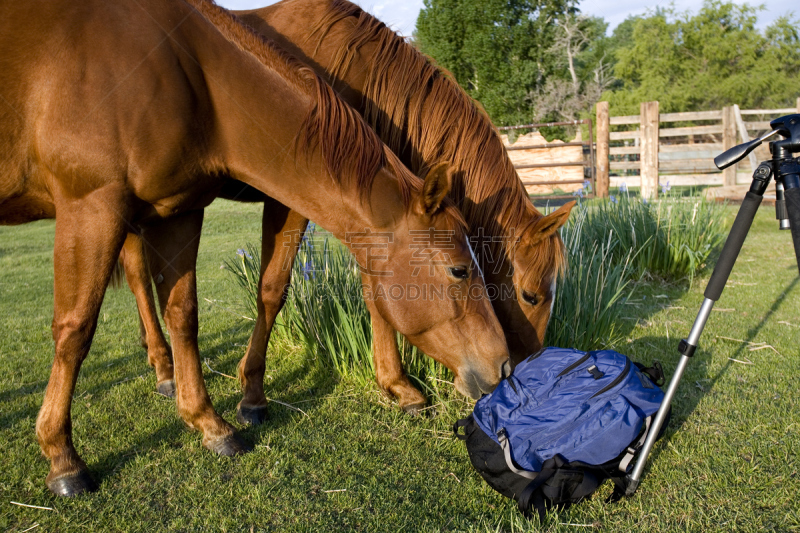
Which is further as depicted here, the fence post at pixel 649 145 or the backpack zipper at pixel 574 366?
the fence post at pixel 649 145

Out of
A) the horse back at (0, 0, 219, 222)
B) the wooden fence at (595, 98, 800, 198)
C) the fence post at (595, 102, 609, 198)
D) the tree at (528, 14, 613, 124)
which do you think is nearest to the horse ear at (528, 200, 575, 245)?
the horse back at (0, 0, 219, 222)

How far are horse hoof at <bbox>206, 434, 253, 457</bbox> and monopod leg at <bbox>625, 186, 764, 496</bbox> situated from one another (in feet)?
5.94

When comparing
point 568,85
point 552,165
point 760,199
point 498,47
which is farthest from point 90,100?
point 568,85

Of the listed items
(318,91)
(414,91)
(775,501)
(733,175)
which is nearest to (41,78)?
(318,91)

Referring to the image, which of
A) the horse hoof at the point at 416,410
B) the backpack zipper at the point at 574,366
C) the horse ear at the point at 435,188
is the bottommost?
the horse hoof at the point at 416,410

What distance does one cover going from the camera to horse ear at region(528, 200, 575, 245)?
2.64 meters

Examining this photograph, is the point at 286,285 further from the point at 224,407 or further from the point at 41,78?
the point at 41,78

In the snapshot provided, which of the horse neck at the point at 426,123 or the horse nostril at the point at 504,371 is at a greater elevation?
the horse neck at the point at 426,123

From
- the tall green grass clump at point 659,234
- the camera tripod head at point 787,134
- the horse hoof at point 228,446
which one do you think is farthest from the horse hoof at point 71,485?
the tall green grass clump at point 659,234

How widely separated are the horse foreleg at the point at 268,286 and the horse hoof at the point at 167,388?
1.90 feet

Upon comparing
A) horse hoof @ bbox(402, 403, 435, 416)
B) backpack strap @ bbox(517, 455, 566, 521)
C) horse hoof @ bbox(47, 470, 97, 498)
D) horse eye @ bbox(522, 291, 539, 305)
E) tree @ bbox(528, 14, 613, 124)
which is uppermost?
tree @ bbox(528, 14, 613, 124)

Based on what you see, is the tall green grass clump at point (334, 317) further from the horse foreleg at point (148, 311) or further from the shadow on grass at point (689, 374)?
the shadow on grass at point (689, 374)

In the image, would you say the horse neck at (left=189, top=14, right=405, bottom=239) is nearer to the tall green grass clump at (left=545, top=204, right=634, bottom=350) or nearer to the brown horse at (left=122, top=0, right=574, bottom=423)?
the brown horse at (left=122, top=0, right=574, bottom=423)

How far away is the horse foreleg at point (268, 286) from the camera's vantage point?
117 inches
